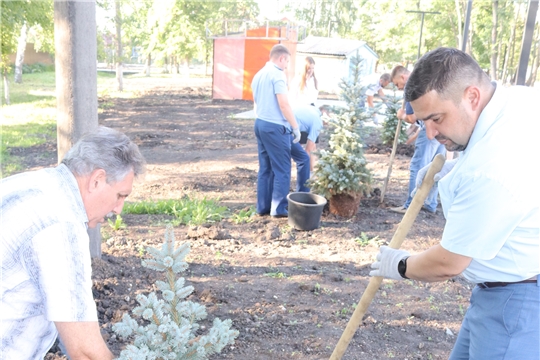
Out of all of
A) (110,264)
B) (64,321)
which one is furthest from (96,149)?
(110,264)

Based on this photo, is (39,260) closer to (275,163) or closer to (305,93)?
(275,163)

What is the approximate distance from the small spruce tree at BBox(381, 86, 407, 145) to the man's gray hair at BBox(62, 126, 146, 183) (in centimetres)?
878

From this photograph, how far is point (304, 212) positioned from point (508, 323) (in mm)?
3746

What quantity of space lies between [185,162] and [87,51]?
5704mm

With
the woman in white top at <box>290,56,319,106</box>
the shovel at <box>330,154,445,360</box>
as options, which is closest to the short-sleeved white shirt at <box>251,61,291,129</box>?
the woman in white top at <box>290,56,319,106</box>

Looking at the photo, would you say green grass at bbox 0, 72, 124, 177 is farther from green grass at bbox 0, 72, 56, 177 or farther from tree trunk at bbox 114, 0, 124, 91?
tree trunk at bbox 114, 0, 124, 91

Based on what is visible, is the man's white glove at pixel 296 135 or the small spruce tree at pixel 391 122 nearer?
the man's white glove at pixel 296 135

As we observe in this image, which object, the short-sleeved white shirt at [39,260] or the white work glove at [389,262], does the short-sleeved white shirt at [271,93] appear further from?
the short-sleeved white shirt at [39,260]

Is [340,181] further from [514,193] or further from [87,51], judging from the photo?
[514,193]

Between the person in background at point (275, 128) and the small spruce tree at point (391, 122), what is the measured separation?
187 inches

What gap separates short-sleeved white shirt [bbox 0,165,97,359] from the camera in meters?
1.57

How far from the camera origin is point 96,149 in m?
1.79

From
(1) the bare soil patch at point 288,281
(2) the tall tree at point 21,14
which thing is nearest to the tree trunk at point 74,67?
(1) the bare soil patch at point 288,281

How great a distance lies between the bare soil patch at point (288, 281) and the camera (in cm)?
346
